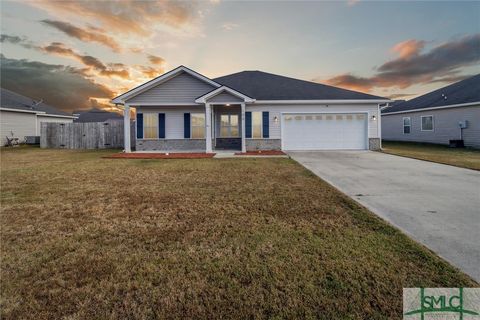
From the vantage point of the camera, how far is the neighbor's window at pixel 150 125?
17.0m

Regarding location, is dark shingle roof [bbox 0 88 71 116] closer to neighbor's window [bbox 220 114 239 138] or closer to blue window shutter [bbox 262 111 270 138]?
neighbor's window [bbox 220 114 239 138]

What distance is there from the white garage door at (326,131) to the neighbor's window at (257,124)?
1621mm

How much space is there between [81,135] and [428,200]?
23.4m

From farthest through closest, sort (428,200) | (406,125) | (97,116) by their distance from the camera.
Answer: (97,116) → (406,125) → (428,200)

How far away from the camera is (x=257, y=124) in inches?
656

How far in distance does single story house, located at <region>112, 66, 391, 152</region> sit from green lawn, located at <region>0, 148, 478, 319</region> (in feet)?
36.1

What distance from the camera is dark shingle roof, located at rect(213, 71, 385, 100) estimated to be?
53.9 ft

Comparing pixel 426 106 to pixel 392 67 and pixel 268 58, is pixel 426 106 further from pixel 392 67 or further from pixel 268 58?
pixel 268 58

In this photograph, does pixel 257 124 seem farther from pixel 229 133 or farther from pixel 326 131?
pixel 326 131

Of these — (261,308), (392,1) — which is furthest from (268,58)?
(261,308)

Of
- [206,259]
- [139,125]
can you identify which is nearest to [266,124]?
[139,125]

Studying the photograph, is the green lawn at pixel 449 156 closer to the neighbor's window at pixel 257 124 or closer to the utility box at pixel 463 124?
the utility box at pixel 463 124

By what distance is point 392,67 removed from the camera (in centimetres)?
2433

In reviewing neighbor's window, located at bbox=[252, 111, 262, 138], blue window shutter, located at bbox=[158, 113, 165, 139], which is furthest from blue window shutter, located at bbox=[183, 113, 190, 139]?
neighbor's window, located at bbox=[252, 111, 262, 138]
